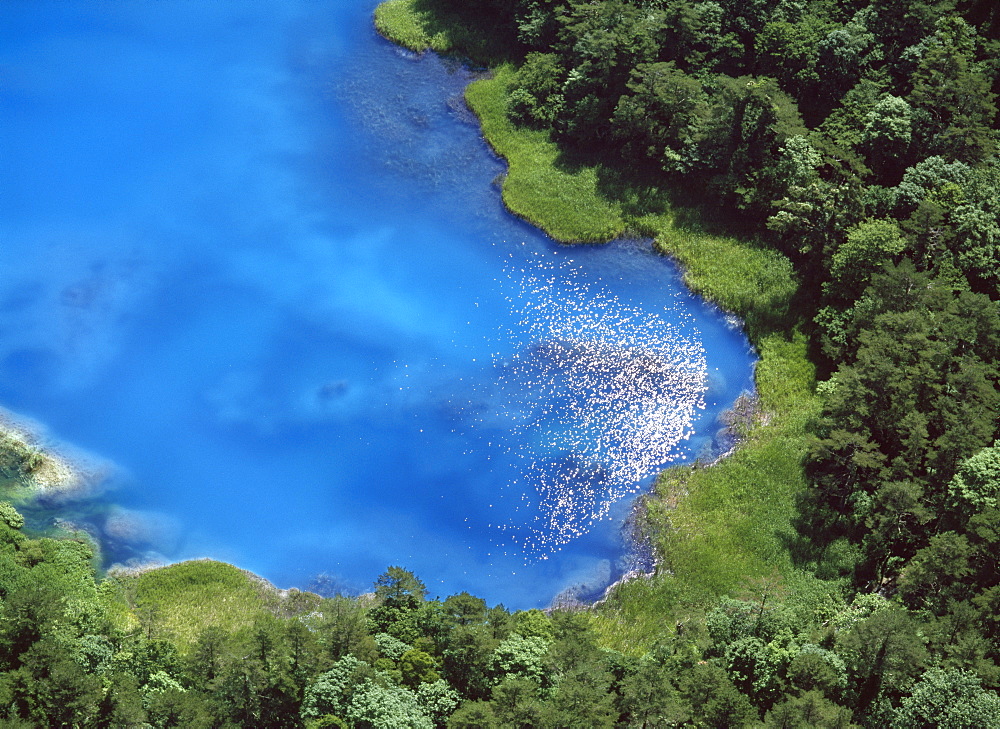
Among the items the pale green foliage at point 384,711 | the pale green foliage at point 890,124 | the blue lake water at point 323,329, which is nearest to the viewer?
the pale green foliage at point 384,711

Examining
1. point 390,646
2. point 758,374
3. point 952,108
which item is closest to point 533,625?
point 390,646

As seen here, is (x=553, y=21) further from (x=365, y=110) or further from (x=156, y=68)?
(x=156, y=68)

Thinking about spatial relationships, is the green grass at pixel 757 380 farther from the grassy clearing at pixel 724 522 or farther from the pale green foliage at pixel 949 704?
the pale green foliage at pixel 949 704

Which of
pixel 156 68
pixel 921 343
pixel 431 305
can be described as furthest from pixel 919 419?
pixel 156 68

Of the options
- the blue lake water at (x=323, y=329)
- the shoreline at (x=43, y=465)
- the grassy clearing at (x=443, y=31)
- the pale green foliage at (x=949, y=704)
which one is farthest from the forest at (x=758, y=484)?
the blue lake water at (x=323, y=329)

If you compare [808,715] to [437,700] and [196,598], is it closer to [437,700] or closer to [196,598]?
[437,700]
